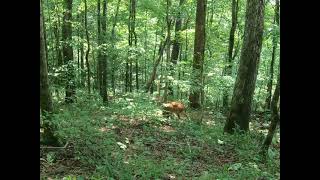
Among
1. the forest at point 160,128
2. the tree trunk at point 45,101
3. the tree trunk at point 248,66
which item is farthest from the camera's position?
the tree trunk at point 248,66

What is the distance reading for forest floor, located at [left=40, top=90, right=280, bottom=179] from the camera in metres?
7.19

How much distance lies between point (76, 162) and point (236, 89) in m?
6.23

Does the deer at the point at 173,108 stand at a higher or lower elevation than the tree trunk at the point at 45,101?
lower

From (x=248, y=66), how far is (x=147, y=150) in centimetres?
440

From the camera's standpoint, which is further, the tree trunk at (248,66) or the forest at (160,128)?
the tree trunk at (248,66)

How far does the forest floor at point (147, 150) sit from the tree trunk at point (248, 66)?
2.09 feet

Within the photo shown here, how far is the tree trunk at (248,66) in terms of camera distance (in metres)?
11.2

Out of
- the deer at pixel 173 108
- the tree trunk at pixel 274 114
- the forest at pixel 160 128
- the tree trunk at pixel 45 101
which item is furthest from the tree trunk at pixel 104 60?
the tree trunk at pixel 274 114

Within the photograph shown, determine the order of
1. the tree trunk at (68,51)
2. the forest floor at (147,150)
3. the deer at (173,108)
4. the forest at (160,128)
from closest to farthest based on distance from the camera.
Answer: the forest floor at (147,150)
the forest at (160,128)
the deer at (173,108)
the tree trunk at (68,51)

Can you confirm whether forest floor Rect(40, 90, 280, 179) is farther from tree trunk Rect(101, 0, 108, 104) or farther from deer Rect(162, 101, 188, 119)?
tree trunk Rect(101, 0, 108, 104)

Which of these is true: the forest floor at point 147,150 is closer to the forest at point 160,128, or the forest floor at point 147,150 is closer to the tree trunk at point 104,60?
the forest at point 160,128

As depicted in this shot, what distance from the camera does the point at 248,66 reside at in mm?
11531

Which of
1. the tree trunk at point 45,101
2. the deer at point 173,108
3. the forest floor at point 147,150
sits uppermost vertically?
the tree trunk at point 45,101
